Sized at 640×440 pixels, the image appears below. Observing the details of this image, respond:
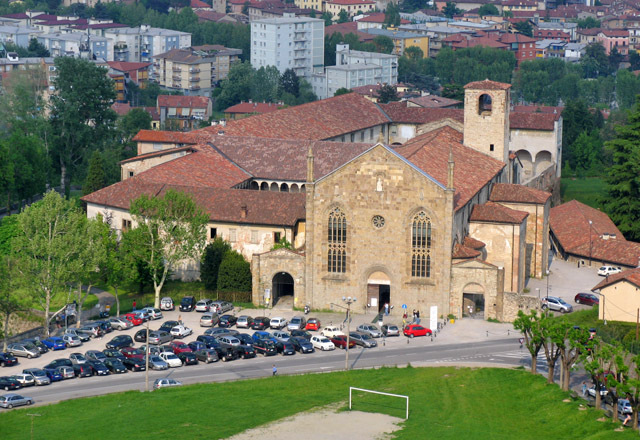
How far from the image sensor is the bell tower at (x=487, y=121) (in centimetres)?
15050

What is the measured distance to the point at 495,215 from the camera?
13188 cm

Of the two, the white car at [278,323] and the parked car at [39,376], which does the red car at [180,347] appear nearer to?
the white car at [278,323]

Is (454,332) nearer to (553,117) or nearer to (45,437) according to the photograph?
(45,437)

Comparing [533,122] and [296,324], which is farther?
[533,122]

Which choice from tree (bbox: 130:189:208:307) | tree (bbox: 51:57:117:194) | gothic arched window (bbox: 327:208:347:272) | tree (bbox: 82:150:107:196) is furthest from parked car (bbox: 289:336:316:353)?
tree (bbox: 51:57:117:194)

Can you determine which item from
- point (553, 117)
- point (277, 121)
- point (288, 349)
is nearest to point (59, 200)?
point (288, 349)

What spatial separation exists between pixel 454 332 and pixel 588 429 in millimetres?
30510

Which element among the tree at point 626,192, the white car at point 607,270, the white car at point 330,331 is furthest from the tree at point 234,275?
the tree at point 626,192

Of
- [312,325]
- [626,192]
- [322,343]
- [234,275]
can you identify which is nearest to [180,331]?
[312,325]

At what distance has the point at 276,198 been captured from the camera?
136m

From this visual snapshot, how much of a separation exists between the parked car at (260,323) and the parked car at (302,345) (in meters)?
6.80

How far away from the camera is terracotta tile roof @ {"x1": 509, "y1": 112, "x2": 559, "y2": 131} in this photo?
183 m

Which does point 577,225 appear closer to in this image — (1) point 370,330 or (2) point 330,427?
(1) point 370,330

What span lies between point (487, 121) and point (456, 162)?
40.4 feet
